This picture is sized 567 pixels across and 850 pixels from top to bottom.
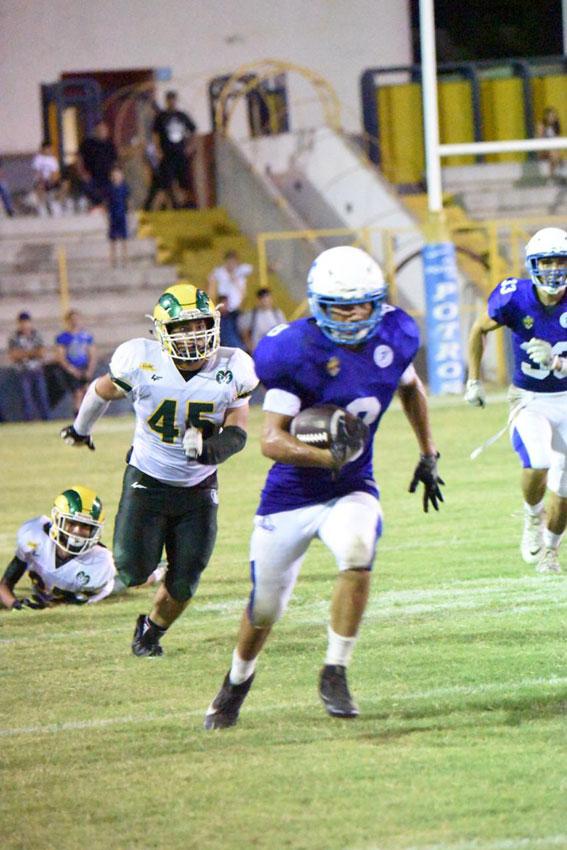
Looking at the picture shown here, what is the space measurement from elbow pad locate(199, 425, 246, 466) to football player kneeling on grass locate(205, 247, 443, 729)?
59 cm

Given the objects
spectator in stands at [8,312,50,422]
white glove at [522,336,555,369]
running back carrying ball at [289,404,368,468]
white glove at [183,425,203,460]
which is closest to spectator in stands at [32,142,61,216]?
spectator in stands at [8,312,50,422]

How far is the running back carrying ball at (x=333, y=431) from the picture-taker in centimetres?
397

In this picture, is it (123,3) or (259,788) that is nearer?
(259,788)

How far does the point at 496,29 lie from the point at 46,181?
8536 mm

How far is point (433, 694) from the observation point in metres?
4.57

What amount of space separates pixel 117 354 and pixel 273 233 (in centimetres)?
1458

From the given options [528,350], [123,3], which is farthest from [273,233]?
[528,350]

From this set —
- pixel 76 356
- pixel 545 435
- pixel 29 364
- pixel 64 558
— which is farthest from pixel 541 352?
pixel 29 364

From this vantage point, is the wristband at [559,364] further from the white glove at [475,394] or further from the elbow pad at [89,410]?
the elbow pad at [89,410]

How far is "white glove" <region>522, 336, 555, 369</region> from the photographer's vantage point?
6398 millimetres

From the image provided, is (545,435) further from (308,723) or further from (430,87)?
(430,87)

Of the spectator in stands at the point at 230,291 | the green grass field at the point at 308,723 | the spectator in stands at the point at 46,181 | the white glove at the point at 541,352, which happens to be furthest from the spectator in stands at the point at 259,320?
the white glove at the point at 541,352

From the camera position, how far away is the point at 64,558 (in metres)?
6.51

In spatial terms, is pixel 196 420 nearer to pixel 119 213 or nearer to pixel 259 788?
pixel 259 788
